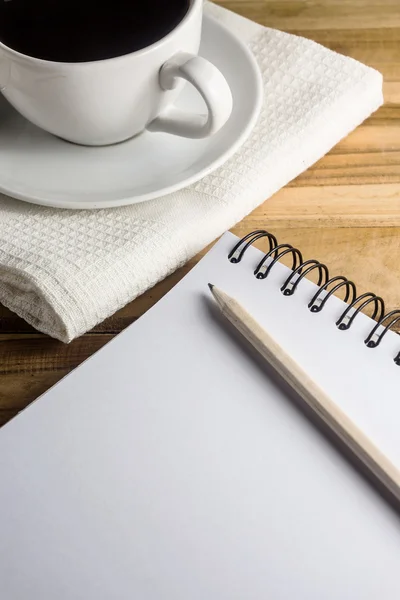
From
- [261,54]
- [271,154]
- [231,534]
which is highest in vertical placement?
[261,54]

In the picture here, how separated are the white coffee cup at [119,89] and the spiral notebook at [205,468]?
14cm

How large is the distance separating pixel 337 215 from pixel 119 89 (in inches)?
8.3

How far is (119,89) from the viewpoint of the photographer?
0.56 metres

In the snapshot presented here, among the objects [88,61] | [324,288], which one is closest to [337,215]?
[324,288]

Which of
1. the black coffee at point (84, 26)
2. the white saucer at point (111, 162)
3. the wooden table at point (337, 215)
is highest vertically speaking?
the black coffee at point (84, 26)

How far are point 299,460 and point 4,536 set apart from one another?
183 millimetres

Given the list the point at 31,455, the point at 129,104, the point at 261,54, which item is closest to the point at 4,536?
the point at 31,455

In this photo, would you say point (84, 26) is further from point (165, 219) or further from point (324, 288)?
point (324, 288)

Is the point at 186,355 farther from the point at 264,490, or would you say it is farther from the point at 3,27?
the point at 3,27

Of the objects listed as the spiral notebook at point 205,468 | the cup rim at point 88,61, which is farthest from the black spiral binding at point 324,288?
the cup rim at point 88,61

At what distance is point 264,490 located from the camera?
18.4 inches

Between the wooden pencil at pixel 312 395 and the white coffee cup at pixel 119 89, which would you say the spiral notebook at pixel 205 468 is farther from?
the white coffee cup at pixel 119 89

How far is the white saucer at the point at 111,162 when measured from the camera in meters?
0.59

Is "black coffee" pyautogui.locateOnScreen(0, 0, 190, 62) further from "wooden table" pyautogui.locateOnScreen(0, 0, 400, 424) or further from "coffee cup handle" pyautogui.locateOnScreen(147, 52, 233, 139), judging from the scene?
"wooden table" pyautogui.locateOnScreen(0, 0, 400, 424)
